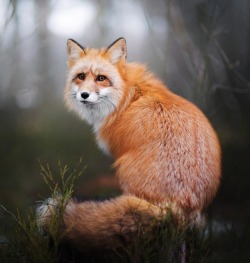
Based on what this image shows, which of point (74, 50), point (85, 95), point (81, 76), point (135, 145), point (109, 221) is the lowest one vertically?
point (109, 221)

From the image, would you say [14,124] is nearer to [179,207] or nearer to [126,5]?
[126,5]

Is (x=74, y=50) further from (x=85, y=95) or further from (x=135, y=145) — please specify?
(x=135, y=145)

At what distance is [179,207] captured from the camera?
2506 millimetres

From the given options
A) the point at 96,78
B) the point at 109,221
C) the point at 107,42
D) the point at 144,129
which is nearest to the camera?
the point at 109,221

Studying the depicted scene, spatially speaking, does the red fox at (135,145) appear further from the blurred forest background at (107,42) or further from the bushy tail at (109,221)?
the blurred forest background at (107,42)

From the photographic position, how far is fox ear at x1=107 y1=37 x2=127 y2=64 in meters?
2.78

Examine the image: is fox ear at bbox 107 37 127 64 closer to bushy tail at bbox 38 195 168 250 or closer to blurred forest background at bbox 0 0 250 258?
blurred forest background at bbox 0 0 250 258

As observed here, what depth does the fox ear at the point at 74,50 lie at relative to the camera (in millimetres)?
2854

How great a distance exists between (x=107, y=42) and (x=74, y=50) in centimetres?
29

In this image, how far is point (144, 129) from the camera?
263 centimetres

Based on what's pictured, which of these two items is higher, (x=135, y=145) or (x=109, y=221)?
(x=135, y=145)

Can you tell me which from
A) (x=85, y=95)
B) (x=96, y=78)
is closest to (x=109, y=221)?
(x=85, y=95)

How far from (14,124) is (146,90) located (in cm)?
119

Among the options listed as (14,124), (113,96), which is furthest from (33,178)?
(113,96)
